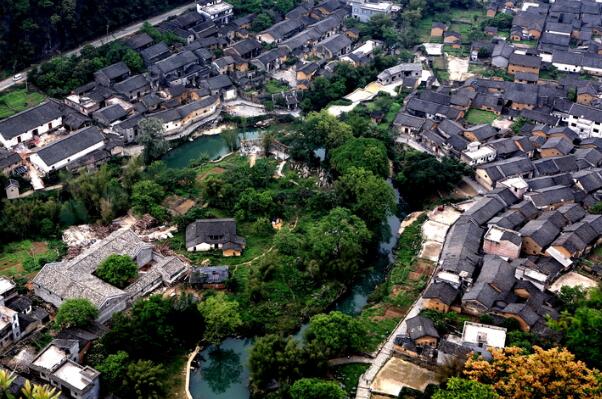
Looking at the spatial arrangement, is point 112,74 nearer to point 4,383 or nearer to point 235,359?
point 235,359

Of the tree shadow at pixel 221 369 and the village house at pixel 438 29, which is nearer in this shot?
the tree shadow at pixel 221 369

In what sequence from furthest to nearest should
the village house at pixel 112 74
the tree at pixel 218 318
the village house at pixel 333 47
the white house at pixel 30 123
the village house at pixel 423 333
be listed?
the village house at pixel 333 47 → the village house at pixel 112 74 → the white house at pixel 30 123 → the tree at pixel 218 318 → the village house at pixel 423 333

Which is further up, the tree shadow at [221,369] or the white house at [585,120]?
the tree shadow at [221,369]

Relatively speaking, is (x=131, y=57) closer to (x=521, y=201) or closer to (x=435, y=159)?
(x=435, y=159)

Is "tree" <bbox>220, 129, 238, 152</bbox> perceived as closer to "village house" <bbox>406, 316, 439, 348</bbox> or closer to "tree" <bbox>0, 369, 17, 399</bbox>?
"village house" <bbox>406, 316, 439, 348</bbox>

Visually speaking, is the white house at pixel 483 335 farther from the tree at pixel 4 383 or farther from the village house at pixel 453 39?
the village house at pixel 453 39

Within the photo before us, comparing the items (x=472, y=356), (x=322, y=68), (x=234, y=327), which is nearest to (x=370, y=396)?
(x=472, y=356)

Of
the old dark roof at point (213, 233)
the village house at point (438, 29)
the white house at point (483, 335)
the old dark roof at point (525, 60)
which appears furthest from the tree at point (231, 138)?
the village house at point (438, 29)
